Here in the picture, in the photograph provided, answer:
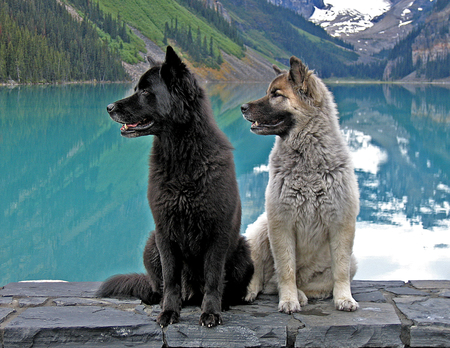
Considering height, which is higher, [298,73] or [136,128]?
[298,73]

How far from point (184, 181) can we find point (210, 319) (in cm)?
115

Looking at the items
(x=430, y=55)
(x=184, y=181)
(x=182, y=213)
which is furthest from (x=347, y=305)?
(x=430, y=55)

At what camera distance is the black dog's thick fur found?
3730 mm

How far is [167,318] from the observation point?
378 cm

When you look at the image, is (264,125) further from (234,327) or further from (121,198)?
(121,198)

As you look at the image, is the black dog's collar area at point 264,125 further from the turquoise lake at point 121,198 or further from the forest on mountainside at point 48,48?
the forest on mountainside at point 48,48

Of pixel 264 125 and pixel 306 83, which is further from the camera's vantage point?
pixel 264 125

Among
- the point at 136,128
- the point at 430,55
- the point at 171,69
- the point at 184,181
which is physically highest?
the point at 430,55

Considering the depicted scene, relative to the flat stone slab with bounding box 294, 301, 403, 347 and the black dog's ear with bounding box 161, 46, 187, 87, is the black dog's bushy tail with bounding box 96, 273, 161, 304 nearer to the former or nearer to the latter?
the flat stone slab with bounding box 294, 301, 403, 347

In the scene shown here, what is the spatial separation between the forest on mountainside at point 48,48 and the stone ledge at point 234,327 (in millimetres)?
71419

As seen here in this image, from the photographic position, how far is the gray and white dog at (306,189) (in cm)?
406

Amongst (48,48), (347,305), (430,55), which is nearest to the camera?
(347,305)

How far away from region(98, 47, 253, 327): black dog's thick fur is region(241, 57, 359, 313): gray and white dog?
1.70ft

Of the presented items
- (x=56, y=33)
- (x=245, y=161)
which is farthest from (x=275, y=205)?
(x=56, y=33)
